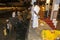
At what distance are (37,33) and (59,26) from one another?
1.25 ft

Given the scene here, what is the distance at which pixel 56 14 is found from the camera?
1.99 metres

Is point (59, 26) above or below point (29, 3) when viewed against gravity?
below

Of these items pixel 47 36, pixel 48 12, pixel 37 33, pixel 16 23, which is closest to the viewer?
pixel 16 23

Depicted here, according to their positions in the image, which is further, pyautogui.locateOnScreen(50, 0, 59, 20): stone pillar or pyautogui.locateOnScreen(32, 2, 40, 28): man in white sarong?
pyautogui.locateOnScreen(50, 0, 59, 20): stone pillar

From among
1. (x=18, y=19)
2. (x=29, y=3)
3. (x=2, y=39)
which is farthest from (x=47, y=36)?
(x=29, y=3)

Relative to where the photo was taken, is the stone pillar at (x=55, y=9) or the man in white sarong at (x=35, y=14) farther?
the stone pillar at (x=55, y=9)

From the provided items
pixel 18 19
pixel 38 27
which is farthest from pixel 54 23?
pixel 18 19

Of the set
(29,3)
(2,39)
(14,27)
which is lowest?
(2,39)

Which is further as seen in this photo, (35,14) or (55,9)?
(55,9)

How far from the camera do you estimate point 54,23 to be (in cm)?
192

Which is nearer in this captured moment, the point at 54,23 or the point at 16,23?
the point at 16,23

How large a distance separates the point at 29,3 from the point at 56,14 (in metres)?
0.39

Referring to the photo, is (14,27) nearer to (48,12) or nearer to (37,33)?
(37,33)

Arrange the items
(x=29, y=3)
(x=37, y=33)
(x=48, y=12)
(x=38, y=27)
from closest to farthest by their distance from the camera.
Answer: (x=37, y=33), (x=38, y=27), (x=29, y=3), (x=48, y=12)
